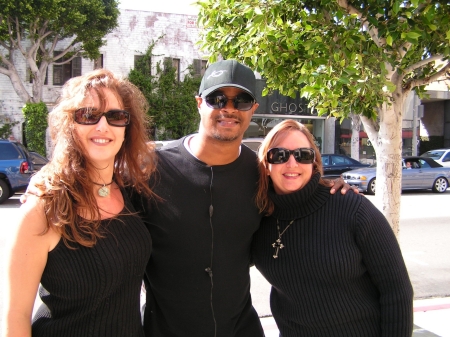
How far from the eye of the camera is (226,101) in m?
2.49

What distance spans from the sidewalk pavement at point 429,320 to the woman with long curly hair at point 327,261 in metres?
2.22

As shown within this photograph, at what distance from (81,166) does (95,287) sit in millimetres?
559

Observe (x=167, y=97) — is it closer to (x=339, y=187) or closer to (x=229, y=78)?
(x=229, y=78)

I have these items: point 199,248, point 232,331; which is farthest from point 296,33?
point 232,331

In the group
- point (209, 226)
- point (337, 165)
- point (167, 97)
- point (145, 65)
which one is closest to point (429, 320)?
point (209, 226)

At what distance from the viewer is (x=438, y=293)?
566cm

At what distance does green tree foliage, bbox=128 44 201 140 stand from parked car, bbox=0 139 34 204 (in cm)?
845

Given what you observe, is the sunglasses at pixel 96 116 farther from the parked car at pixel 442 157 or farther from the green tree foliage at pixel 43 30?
the parked car at pixel 442 157

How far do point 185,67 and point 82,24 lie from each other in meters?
5.90

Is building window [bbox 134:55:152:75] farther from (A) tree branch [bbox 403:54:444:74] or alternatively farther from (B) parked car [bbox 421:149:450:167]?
(A) tree branch [bbox 403:54:444:74]

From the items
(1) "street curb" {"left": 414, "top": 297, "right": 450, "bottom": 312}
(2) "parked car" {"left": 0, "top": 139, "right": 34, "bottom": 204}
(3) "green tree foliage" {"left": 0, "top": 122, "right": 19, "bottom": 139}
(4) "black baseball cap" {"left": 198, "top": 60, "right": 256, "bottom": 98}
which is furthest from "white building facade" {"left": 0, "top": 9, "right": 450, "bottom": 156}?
(4) "black baseball cap" {"left": 198, "top": 60, "right": 256, "bottom": 98}

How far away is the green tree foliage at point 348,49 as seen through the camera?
3.09 meters

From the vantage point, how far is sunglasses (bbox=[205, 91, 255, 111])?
2.49 m

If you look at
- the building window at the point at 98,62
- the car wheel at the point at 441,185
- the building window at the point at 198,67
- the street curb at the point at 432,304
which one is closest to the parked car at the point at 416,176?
the car wheel at the point at 441,185
